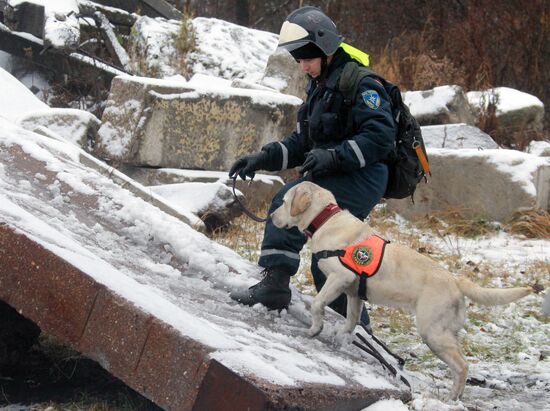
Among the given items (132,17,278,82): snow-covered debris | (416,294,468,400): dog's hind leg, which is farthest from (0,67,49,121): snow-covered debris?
(416,294,468,400): dog's hind leg

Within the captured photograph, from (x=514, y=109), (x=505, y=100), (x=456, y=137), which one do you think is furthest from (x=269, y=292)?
(x=505, y=100)

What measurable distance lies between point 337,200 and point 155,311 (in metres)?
1.50

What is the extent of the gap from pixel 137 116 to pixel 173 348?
16.1 feet

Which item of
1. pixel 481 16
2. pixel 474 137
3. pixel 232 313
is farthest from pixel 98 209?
pixel 481 16

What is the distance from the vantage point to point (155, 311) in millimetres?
3258

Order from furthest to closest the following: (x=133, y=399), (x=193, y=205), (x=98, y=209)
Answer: (x=193, y=205)
(x=98, y=209)
(x=133, y=399)

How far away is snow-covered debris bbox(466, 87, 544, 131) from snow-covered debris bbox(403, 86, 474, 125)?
0.48 metres

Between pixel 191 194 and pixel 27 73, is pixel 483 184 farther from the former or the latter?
pixel 27 73

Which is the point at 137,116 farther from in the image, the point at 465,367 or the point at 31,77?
the point at 465,367

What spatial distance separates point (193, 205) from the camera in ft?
23.5

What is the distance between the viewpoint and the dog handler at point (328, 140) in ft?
14.1

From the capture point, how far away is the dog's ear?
13.9 feet

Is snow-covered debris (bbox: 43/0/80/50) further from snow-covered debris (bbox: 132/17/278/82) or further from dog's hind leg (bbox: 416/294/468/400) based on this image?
dog's hind leg (bbox: 416/294/468/400)

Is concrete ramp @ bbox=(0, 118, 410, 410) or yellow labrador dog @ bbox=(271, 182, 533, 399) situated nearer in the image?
concrete ramp @ bbox=(0, 118, 410, 410)
